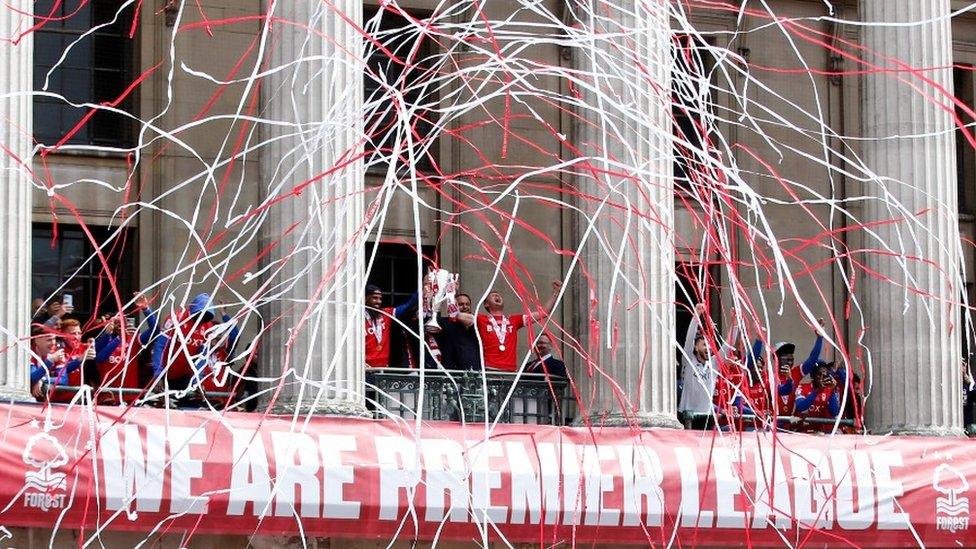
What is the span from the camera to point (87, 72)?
30.3 metres

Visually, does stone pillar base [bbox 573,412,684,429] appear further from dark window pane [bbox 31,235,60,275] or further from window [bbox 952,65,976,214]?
window [bbox 952,65,976,214]

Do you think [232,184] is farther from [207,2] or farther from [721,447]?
[721,447]

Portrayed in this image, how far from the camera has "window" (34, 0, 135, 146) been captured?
97.7ft

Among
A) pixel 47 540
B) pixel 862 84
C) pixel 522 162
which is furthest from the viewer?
pixel 522 162

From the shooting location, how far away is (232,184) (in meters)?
30.5

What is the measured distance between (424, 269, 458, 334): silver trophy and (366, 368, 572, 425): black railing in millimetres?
772

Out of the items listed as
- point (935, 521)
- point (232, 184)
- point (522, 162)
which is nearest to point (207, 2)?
point (232, 184)

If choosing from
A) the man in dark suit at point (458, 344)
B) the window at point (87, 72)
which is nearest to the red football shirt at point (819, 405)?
the man in dark suit at point (458, 344)

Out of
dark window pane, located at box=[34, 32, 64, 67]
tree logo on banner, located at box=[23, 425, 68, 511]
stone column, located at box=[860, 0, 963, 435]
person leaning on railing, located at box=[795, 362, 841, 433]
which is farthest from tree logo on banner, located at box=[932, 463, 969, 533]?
dark window pane, located at box=[34, 32, 64, 67]

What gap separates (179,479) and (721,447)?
23.2ft

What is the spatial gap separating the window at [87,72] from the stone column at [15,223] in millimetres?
7667

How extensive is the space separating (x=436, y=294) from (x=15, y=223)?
5447 mm

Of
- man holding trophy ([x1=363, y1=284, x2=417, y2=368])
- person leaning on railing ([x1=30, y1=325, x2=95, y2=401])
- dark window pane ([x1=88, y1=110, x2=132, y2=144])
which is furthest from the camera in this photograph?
dark window pane ([x1=88, y1=110, x2=132, y2=144])

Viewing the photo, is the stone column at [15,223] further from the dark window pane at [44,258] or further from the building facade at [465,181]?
the dark window pane at [44,258]
